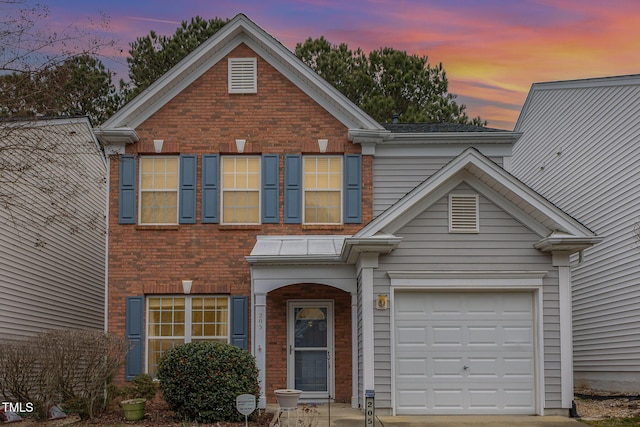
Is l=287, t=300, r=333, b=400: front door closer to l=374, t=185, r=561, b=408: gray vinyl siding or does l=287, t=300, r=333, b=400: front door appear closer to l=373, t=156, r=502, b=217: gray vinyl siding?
l=373, t=156, r=502, b=217: gray vinyl siding

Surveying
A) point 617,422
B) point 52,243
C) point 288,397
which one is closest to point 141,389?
point 288,397

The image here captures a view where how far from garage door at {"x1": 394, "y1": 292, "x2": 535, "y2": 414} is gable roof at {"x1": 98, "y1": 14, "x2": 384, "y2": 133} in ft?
15.7

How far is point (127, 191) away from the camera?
1839cm

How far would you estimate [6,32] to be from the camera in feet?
42.9

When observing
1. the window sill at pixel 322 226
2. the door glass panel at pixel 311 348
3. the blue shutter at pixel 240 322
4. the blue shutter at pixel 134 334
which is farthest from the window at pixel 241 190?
the blue shutter at pixel 134 334

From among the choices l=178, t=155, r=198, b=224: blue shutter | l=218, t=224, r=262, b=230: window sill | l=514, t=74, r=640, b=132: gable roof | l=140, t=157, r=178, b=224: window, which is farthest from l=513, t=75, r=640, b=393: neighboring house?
l=140, t=157, r=178, b=224: window

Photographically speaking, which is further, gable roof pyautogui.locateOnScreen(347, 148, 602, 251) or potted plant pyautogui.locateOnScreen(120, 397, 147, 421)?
potted plant pyautogui.locateOnScreen(120, 397, 147, 421)

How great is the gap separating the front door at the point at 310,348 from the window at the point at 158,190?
3408 millimetres

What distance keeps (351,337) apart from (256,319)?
2.26 m

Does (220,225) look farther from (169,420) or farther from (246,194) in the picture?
(169,420)

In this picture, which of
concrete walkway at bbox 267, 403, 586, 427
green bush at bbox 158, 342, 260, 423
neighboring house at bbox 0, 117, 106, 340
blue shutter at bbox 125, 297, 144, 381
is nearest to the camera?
concrete walkway at bbox 267, 403, 586, 427

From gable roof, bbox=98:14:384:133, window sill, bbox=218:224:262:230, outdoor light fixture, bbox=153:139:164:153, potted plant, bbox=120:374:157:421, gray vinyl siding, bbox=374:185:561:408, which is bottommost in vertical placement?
potted plant, bbox=120:374:157:421

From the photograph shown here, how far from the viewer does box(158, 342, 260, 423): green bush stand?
45.9 feet

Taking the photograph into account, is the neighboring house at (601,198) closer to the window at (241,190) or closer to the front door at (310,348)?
the front door at (310,348)
